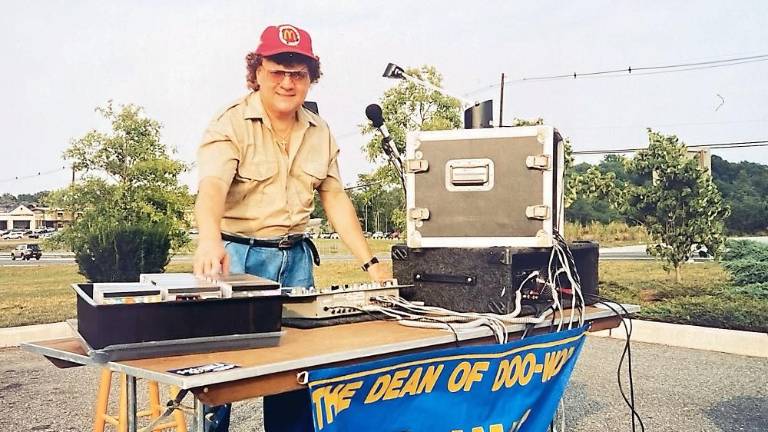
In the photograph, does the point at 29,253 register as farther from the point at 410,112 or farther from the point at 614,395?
the point at 614,395

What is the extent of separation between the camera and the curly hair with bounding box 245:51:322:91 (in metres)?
2.35

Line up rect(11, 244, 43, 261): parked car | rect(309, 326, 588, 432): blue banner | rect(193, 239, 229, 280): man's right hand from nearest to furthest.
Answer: rect(309, 326, 588, 432): blue banner < rect(193, 239, 229, 280): man's right hand < rect(11, 244, 43, 261): parked car

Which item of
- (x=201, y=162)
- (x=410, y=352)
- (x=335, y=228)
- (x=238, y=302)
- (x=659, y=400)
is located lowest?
(x=659, y=400)

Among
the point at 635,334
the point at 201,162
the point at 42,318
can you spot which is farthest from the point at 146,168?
the point at 201,162

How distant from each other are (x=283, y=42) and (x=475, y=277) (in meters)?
0.98

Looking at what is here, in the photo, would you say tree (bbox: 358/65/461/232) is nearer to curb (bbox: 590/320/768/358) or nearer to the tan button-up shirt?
curb (bbox: 590/320/768/358)

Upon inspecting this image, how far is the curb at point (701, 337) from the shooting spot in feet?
20.9

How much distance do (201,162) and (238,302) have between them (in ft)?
2.46

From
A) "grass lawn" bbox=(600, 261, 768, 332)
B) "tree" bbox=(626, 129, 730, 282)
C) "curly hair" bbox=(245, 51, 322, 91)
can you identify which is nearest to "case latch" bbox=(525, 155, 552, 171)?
"curly hair" bbox=(245, 51, 322, 91)

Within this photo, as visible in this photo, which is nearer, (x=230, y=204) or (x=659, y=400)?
(x=230, y=204)

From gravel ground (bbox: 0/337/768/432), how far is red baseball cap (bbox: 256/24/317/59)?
8.42ft

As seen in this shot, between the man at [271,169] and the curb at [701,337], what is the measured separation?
4359 millimetres

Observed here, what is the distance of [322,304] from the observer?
7.04 ft

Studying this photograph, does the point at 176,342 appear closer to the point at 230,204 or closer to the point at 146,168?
the point at 230,204
